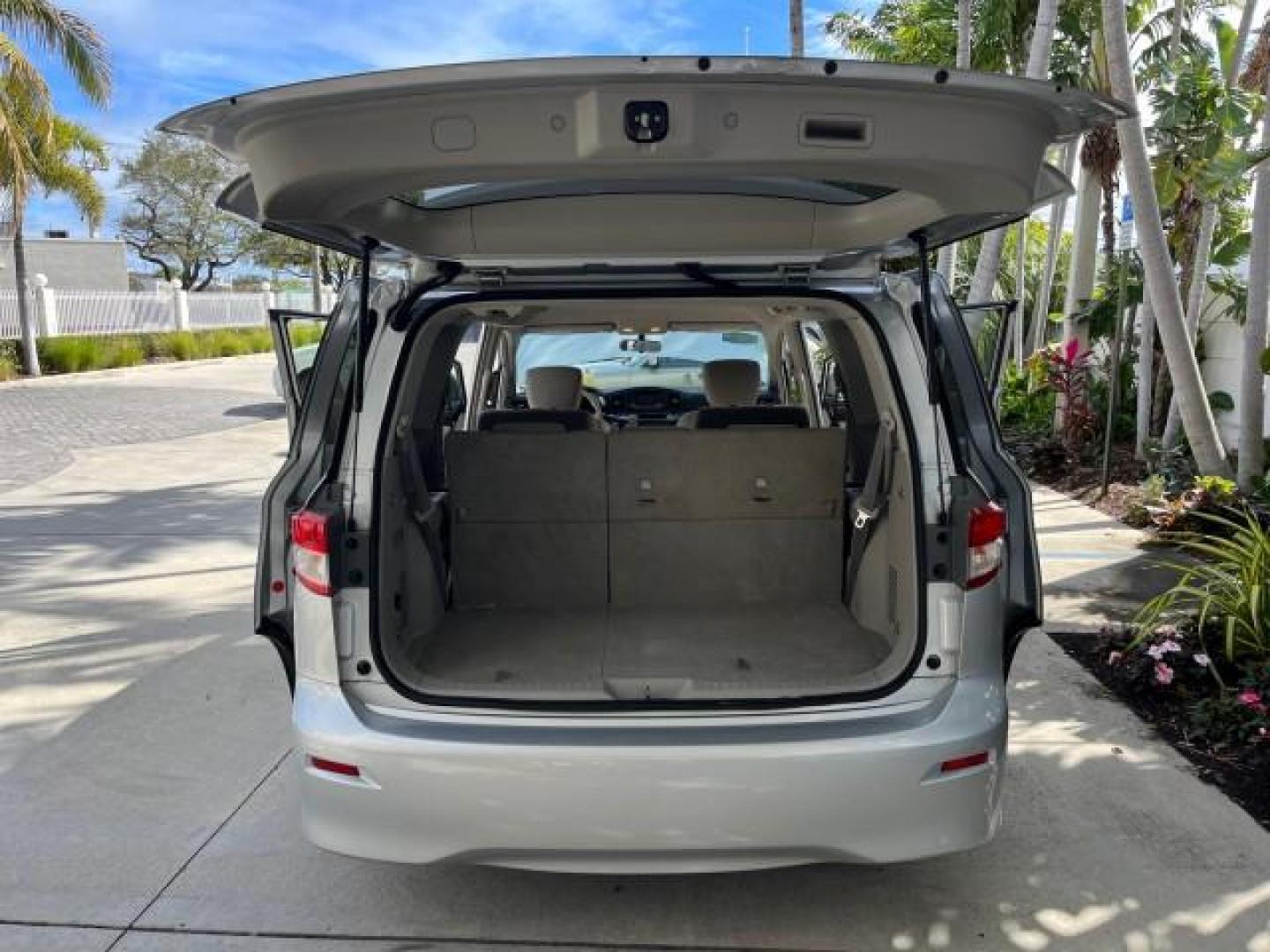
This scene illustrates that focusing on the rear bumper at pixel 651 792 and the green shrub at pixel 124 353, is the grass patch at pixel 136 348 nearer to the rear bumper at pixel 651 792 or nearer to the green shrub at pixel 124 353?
the green shrub at pixel 124 353

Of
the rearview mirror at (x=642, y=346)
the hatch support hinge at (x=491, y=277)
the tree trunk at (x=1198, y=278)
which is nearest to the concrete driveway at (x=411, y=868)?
the hatch support hinge at (x=491, y=277)

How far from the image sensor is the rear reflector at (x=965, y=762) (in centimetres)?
262

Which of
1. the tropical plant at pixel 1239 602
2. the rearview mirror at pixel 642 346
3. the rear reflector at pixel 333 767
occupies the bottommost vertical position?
the tropical plant at pixel 1239 602

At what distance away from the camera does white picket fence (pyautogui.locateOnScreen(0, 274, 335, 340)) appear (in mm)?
22547

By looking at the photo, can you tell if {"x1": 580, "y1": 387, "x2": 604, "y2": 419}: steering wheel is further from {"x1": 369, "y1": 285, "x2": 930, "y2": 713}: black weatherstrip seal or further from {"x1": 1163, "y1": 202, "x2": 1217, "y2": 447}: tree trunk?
{"x1": 1163, "y1": 202, "x2": 1217, "y2": 447}: tree trunk

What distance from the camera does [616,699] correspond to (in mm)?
2721

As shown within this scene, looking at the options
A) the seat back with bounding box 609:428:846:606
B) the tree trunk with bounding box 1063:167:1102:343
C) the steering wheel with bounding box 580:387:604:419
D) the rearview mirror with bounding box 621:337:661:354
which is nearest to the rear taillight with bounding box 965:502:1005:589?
the seat back with bounding box 609:428:846:606

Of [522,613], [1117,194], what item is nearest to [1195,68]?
[1117,194]

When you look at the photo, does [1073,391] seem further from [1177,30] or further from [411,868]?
[411,868]

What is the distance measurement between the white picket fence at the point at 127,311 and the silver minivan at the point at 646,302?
63.1 feet

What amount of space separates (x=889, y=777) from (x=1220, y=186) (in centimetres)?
524

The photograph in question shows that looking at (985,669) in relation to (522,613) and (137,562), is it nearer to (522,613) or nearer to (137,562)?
(522,613)

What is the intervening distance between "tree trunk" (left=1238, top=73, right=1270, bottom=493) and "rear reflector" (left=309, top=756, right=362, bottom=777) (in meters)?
6.58

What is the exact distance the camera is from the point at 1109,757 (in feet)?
13.1
